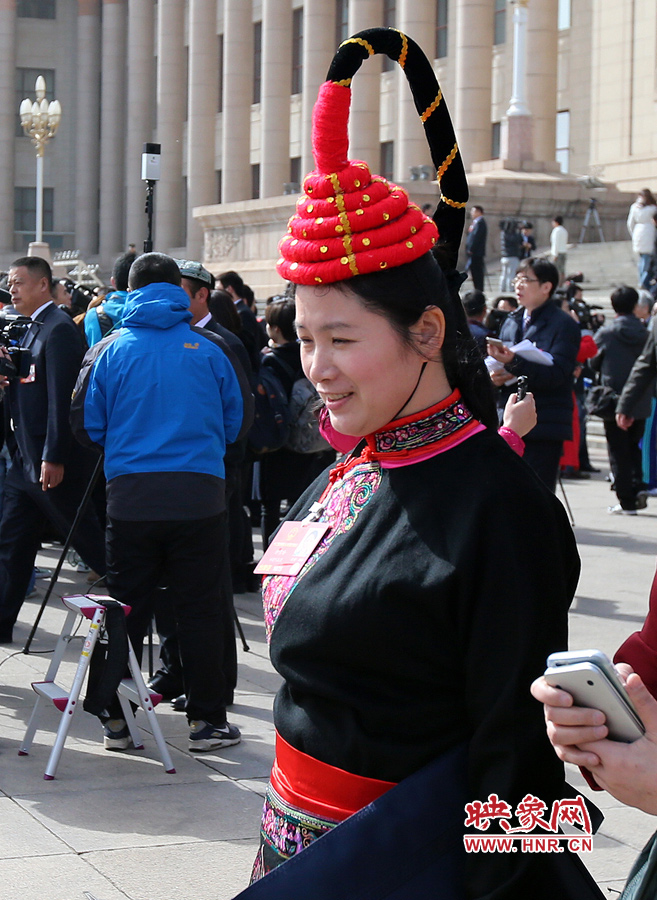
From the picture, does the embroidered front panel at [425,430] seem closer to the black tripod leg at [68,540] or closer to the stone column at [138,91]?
the black tripod leg at [68,540]

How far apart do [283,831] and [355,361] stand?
2.63ft

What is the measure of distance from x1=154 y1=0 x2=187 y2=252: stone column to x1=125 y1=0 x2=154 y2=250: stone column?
1.86 meters

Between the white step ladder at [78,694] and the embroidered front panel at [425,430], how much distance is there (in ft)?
10.5

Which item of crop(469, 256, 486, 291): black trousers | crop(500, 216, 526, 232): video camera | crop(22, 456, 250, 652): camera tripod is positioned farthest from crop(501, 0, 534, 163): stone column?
crop(22, 456, 250, 652): camera tripod

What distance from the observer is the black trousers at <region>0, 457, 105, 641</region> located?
7367 millimetres

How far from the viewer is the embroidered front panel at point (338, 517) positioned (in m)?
2.28

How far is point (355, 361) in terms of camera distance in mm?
2189

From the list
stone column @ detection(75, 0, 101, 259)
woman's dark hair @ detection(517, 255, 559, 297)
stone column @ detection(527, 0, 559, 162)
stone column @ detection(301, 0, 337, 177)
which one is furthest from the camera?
stone column @ detection(75, 0, 101, 259)

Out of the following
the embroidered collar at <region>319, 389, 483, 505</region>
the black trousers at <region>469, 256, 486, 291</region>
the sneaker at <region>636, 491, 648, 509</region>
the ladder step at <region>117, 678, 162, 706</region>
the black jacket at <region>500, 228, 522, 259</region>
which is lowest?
the sneaker at <region>636, 491, 648, 509</region>

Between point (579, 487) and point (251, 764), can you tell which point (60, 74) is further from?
point (251, 764)

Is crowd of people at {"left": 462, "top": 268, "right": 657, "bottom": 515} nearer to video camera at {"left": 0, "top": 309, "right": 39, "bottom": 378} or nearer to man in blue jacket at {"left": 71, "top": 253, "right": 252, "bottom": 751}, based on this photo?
man in blue jacket at {"left": 71, "top": 253, "right": 252, "bottom": 751}

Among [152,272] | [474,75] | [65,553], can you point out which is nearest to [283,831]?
[152,272]

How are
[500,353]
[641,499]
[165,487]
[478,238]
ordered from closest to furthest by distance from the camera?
[165,487] → [500,353] → [641,499] → [478,238]

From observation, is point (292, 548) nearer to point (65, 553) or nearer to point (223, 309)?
point (65, 553)
